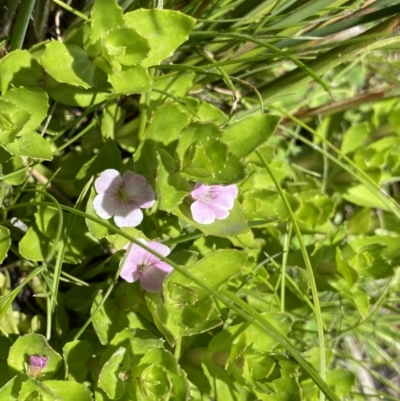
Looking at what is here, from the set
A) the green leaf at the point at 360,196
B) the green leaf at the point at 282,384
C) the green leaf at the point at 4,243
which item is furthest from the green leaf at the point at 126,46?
the green leaf at the point at 360,196

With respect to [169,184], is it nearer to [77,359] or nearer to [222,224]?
[222,224]

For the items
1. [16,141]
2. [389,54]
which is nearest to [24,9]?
[16,141]

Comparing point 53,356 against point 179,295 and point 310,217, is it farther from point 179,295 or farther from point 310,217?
point 310,217

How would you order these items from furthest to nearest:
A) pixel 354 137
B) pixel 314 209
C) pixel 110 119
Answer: pixel 354 137 → pixel 314 209 → pixel 110 119

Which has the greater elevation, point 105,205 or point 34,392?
point 105,205

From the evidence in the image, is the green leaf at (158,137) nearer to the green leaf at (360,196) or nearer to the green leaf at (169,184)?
the green leaf at (169,184)

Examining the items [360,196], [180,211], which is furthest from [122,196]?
[360,196]
